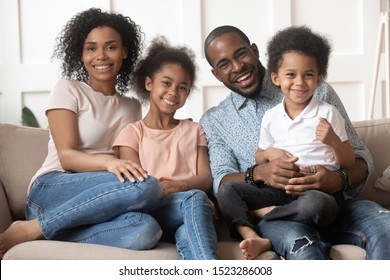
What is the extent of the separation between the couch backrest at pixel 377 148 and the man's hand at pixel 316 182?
0.43 metres

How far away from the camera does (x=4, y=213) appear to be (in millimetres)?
1868

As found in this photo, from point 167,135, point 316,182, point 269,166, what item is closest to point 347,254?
point 316,182

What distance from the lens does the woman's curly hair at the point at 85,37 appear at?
6.37ft

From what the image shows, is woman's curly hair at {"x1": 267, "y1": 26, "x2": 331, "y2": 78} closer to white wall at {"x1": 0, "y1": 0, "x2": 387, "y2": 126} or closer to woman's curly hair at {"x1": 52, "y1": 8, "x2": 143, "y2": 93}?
woman's curly hair at {"x1": 52, "y1": 8, "x2": 143, "y2": 93}

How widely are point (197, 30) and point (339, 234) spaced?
5.91ft

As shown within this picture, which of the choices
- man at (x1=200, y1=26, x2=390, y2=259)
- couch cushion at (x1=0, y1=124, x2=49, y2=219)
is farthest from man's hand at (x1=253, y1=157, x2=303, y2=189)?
couch cushion at (x1=0, y1=124, x2=49, y2=219)

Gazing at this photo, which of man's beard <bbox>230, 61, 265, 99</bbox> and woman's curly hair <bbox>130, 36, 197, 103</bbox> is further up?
woman's curly hair <bbox>130, 36, 197, 103</bbox>

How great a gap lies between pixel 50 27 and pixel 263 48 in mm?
1112

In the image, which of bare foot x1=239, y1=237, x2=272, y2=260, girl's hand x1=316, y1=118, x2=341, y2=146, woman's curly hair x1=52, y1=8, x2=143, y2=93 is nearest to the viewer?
bare foot x1=239, y1=237, x2=272, y2=260

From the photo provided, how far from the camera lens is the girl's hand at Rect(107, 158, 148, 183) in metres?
1.60

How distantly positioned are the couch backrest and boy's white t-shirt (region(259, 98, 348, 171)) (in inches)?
14.9

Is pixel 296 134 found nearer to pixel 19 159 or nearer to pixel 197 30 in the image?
pixel 19 159
